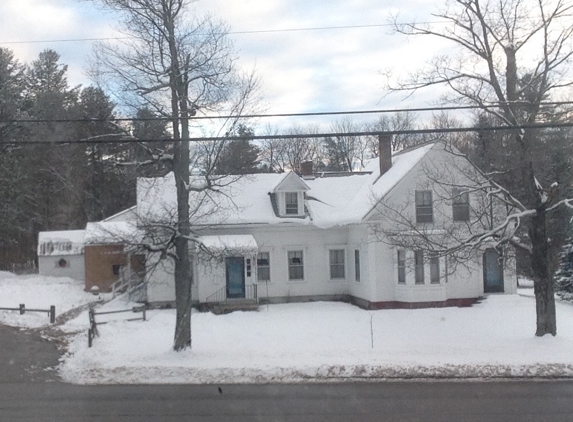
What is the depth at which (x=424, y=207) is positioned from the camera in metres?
28.6

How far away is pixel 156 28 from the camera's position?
1756cm

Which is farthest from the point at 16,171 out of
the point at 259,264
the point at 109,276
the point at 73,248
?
the point at 259,264

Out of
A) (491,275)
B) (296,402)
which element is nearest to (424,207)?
(491,275)

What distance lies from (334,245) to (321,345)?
11767mm

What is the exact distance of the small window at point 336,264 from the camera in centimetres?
3111

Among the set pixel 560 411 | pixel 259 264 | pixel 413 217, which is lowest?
pixel 560 411

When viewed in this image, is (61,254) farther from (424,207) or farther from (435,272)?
(435,272)

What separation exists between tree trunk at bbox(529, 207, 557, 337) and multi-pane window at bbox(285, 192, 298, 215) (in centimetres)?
1397

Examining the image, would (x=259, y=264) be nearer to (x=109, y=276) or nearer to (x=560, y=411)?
(x=109, y=276)

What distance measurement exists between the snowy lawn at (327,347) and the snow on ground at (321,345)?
0.09ft

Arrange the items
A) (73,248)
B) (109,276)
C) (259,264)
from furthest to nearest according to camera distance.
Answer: (73,248), (109,276), (259,264)

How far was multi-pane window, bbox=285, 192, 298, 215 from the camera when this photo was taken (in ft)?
102

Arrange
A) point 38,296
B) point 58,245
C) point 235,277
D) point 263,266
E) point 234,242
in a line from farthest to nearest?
point 58,245 → point 38,296 → point 263,266 → point 235,277 → point 234,242

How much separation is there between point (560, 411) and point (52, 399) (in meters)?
10.1
